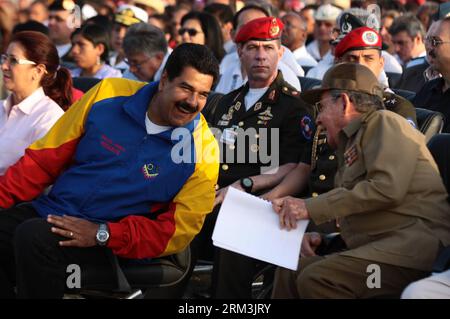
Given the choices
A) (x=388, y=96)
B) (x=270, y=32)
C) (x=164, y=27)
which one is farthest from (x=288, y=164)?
(x=164, y=27)

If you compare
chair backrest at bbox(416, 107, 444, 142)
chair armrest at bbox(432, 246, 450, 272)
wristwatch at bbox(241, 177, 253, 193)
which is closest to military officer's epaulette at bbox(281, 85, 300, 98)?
wristwatch at bbox(241, 177, 253, 193)

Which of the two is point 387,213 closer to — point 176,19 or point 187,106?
point 187,106

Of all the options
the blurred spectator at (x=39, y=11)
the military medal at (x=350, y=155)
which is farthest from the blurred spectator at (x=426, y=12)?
the military medal at (x=350, y=155)

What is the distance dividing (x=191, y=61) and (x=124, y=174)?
69cm

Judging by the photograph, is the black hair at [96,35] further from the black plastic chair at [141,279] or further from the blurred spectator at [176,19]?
the black plastic chair at [141,279]

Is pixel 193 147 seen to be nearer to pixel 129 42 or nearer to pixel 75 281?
pixel 75 281

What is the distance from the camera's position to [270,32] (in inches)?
281

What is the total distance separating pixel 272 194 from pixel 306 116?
2.22ft

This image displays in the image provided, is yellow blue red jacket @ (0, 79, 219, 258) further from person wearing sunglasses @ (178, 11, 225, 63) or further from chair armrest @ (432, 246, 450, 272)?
person wearing sunglasses @ (178, 11, 225, 63)

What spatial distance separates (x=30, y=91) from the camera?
6281 millimetres

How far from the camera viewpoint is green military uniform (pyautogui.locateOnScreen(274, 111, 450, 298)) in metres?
4.59

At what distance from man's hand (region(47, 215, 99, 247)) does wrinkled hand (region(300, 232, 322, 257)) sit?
1.10m

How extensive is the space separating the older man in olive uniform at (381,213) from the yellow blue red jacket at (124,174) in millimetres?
595

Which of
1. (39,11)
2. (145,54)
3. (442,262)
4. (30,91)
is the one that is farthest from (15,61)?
(39,11)
